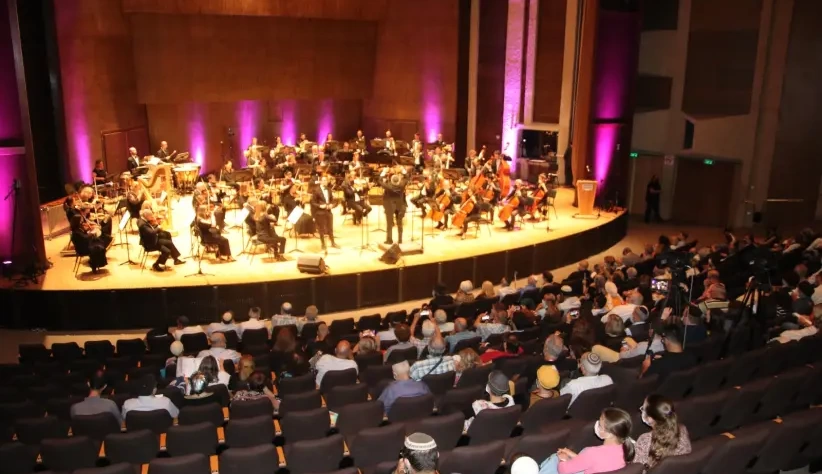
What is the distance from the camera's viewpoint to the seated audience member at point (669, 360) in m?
7.56

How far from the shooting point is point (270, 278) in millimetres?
13258

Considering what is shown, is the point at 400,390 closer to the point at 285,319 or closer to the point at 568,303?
the point at 285,319

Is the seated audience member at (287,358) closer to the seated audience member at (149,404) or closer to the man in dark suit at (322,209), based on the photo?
the seated audience member at (149,404)

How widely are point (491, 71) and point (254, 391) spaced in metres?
19.1

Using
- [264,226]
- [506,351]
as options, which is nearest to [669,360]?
[506,351]

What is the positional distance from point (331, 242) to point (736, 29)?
13.3m

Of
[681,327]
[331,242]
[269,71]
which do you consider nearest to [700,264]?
[681,327]

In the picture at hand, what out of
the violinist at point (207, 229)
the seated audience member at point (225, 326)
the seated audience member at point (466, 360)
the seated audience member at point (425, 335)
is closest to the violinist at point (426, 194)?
the violinist at point (207, 229)

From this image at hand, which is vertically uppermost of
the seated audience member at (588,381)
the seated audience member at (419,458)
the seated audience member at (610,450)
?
the seated audience member at (419,458)

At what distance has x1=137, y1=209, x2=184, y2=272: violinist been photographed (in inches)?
528

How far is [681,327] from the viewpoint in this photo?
8.70 meters

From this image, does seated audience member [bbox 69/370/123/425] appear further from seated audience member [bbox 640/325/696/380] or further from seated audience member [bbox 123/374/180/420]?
seated audience member [bbox 640/325/696/380]

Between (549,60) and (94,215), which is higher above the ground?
(549,60)

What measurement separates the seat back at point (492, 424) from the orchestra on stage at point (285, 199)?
7.55m
